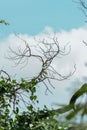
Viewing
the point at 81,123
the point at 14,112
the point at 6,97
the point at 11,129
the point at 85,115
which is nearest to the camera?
the point at 81,123

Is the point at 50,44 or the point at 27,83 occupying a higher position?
the point at 50,44

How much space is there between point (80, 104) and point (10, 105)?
6.80 meters

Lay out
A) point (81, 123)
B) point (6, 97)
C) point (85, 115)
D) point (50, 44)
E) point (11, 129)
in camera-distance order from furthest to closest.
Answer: point (50, 44) < point (6, 97) < point (11, 129) < point (85, 115) < point (81, 123)

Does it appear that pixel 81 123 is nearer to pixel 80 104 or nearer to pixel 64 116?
pixel 64 116

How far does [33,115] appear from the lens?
7945mm

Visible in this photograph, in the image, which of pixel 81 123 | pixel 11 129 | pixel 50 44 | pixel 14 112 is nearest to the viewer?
pixel 81 123

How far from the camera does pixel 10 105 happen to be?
865 cm

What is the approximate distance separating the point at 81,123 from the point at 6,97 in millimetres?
7279

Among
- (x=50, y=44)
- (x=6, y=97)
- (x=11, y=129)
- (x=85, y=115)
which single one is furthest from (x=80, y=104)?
(x=50, y=44)

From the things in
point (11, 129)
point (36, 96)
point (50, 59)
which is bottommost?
point (11, 129)

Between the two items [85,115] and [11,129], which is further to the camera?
[11,129]

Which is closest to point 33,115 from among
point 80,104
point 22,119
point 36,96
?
point 22,119

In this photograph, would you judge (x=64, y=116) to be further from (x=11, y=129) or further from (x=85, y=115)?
(x=11, y=129)

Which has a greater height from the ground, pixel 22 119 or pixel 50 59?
pixel 50 59
